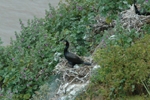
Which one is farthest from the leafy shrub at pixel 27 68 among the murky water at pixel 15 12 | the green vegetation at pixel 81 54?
the murky water at pixel 15 12

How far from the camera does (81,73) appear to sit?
4.68m

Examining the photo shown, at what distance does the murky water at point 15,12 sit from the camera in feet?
30.0

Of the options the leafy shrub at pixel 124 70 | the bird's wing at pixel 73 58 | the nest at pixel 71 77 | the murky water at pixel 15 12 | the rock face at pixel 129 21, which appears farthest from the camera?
the murky water at pixel 15 12

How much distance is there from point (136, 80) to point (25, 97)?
2.46m

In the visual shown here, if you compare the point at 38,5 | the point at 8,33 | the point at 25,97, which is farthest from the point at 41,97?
the point at 38,5

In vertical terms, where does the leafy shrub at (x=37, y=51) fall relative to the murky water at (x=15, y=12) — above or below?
below

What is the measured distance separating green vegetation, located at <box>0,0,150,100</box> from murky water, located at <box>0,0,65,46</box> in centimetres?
226

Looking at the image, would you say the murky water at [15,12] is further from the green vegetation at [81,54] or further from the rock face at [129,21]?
the rock face at [129,21]

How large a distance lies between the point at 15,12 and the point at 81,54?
546 centimetres

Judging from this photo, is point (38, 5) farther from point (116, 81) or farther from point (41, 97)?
point (116, 81)

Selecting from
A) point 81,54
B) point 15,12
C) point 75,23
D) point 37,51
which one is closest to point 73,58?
point 81,54

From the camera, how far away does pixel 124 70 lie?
3.67 metres

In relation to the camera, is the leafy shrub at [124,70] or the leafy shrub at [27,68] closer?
the leafy shrub at [124,70]

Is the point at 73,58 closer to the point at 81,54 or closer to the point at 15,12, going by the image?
the point at 81,54
